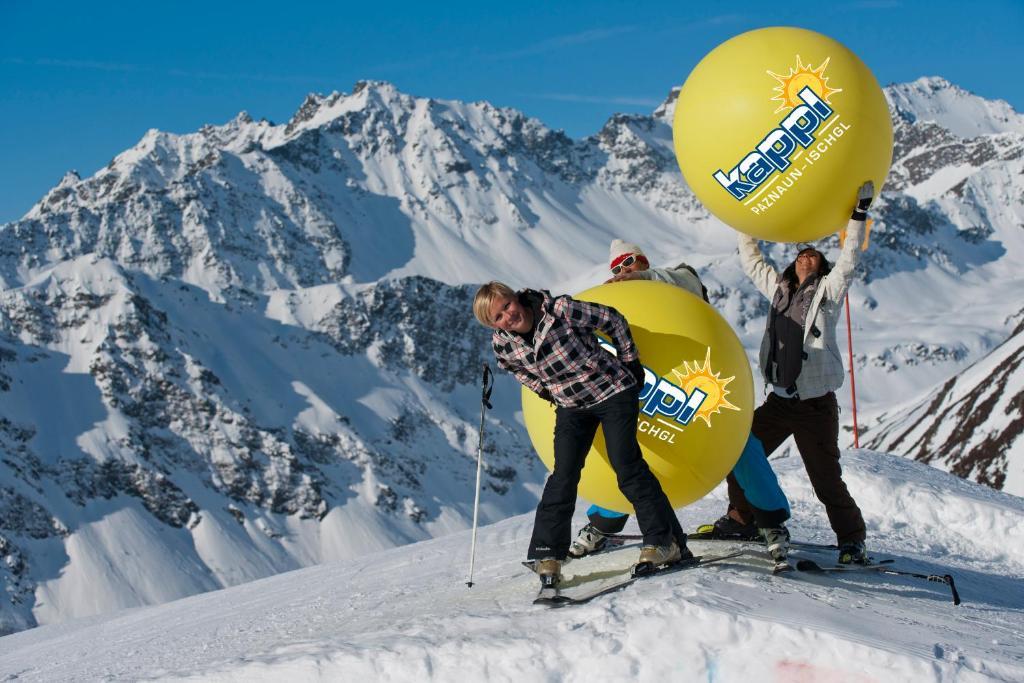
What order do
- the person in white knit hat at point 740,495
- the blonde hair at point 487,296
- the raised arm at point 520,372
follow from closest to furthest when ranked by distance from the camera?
the blonde hair at point 487,296, the raised arm at point 520,372, the person in white knit hat at point 740,495

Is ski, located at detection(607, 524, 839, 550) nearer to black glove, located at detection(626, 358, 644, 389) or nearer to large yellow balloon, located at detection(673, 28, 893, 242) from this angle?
black glove, located at detection(626, 358, 644, 389)

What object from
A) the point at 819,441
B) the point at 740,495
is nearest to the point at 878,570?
the point at 819,441

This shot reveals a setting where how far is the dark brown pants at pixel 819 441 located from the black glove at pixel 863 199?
1.54 metres

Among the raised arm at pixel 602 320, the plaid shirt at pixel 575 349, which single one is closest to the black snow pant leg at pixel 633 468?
the plaid shirt at pixel 575 349

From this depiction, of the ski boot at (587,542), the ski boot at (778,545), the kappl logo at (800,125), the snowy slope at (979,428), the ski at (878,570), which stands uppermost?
the kappl logo at (800,125)

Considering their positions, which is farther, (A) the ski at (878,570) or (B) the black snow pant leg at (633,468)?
(A) the ski at (878,570)

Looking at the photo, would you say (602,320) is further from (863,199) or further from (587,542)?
(863,199)

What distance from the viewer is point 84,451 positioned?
161 meters

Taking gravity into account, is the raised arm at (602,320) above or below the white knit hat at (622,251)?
below

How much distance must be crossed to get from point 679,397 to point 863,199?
2.57 metres

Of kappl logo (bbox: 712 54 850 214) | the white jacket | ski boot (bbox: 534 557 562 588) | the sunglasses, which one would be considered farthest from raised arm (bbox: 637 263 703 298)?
ski boot (bbox: 534 557 562 588)

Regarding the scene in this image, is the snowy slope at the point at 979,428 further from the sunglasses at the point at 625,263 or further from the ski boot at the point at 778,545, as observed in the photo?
the sunglasses at the point at 625,263

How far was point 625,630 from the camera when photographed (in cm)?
548

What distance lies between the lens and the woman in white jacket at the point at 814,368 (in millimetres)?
7746
